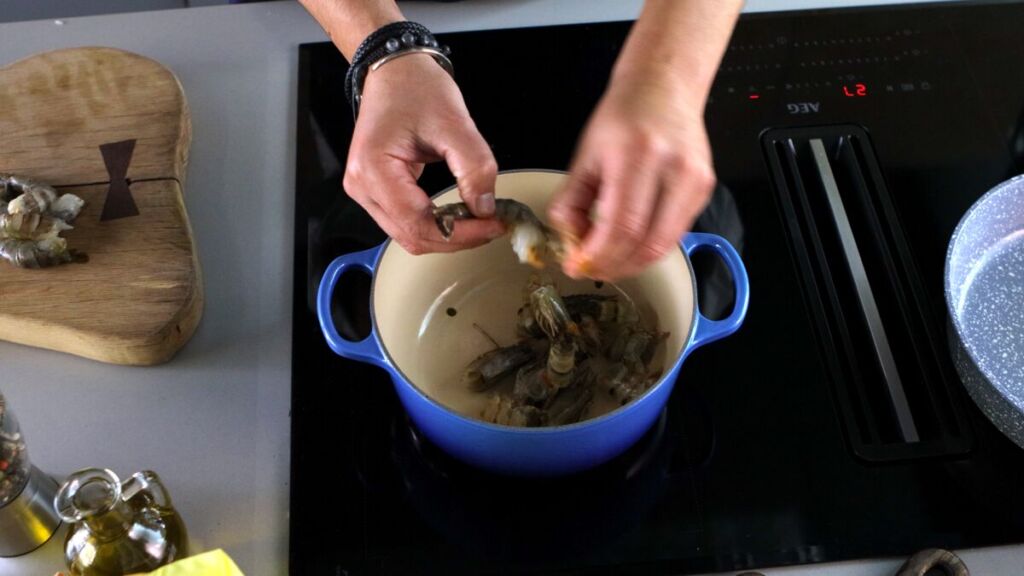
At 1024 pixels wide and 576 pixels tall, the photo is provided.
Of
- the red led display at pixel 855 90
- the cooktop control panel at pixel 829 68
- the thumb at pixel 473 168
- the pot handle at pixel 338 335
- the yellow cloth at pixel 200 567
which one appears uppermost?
the cooktop control panel at pixel 829 68

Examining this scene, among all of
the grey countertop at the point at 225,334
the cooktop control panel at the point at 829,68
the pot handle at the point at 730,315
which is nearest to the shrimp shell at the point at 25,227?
the grey countertop at the point at 225,334

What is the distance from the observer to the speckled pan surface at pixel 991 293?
2.60ft

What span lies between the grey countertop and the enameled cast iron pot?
0.12 metres

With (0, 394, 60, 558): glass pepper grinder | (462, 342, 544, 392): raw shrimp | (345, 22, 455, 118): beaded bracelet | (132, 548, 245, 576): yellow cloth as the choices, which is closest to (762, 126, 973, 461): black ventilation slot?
(462, 342, 544, 392): raw shrimp

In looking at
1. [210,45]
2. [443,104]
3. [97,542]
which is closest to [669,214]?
[443,104]

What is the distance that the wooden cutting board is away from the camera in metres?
0.87

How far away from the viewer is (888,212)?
0.97 metres

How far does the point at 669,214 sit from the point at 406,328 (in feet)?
1.06

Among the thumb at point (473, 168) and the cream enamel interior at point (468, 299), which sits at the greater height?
the thumb at point (473, 168)

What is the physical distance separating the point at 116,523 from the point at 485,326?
0.36 meters

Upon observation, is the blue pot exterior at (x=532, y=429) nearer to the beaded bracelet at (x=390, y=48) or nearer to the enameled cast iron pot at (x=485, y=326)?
the enameled cast iron pot at (x=485, y=326)

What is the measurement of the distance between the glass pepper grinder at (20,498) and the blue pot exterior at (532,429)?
0.77 feet

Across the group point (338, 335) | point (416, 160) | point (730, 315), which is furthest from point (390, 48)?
point (730, 315)

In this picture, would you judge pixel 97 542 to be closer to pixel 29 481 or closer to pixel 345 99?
pixel 29 481
